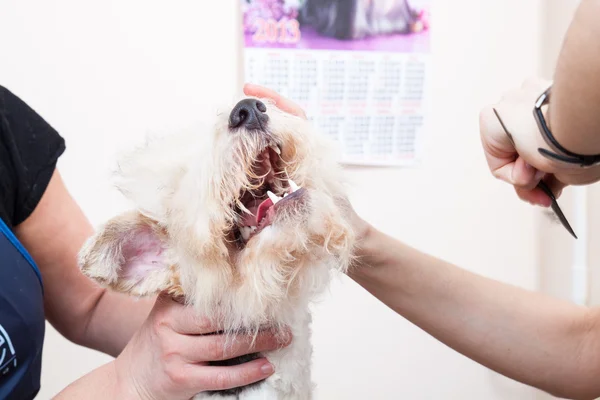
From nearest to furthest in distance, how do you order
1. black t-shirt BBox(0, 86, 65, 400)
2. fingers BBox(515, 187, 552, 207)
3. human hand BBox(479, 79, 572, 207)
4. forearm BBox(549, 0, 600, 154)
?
forearm BBox(549, 0, 600, 154) < human hand BBox(479, 79, 572, 207) < fingers BBox(515, 187, 552, 207) < black t-shirt BBox(0, 86, 65, 400)

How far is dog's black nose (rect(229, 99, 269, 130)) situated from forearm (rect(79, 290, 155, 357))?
46 cm

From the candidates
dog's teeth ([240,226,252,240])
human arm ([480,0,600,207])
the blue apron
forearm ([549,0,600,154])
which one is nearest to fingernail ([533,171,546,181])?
human arm ([480,0,600,207])

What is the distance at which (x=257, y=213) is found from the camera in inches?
27.0

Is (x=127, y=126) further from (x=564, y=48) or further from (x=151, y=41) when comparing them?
(x=564, y=48)

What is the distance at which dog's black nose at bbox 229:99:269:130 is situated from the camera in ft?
2.20

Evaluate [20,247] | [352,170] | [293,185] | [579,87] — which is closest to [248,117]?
[293,185]

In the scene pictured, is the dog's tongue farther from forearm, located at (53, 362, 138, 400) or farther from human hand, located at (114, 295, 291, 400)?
forearm, located at (53, 362, 138, 400)

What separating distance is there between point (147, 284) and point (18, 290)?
27 centimetres

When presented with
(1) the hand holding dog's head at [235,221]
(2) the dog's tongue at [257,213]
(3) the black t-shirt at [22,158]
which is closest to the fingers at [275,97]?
(1) the hand holding dog's head at [235,221]

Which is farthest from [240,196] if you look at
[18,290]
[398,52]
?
[398,52]

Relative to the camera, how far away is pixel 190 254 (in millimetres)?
683

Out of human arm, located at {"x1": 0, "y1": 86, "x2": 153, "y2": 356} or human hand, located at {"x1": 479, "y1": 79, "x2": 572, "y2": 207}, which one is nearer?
human hand, located at {"x1": 479, "y1": 79, "x2": 572, "y2": 207}

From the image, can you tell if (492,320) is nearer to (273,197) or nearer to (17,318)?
(273,197)

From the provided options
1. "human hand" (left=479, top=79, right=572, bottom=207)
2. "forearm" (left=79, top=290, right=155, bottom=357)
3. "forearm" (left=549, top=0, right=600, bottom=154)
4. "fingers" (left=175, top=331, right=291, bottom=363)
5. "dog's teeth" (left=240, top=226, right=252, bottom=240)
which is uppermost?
"forearm" (left=549, top=0, right=600, bottom=154)
